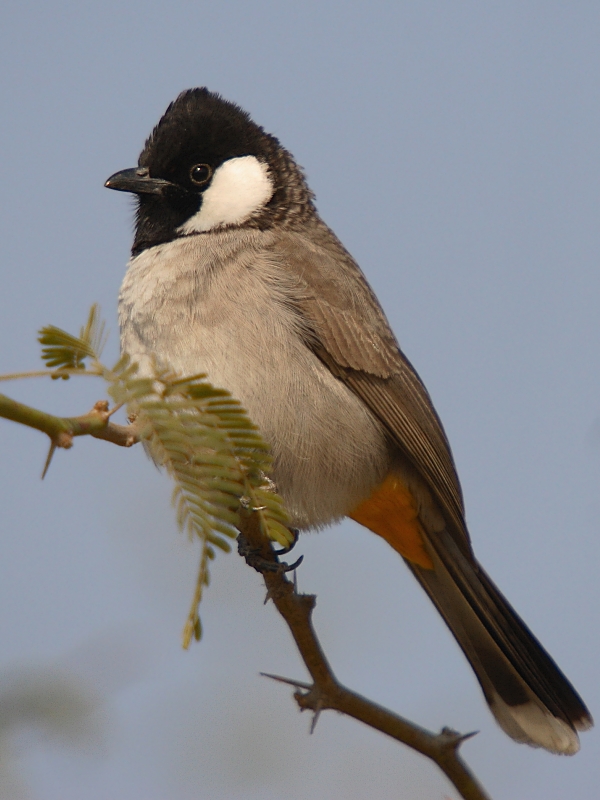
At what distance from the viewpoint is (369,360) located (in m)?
3.49

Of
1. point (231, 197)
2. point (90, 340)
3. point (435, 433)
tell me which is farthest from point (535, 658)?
point (90, 340)

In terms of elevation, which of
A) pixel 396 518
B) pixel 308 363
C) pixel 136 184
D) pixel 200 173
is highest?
pixel 200 173

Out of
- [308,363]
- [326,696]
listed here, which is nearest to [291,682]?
[326,696]

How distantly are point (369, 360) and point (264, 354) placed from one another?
55cm

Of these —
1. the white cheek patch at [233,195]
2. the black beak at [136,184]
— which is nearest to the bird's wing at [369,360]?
the white cheek patch at [233,195]

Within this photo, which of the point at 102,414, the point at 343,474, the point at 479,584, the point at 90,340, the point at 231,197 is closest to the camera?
the point at 102,414

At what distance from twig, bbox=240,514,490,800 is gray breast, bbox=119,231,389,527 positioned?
802mm

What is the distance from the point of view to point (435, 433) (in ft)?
11.8

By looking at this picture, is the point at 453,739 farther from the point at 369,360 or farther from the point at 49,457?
the point at 369,360

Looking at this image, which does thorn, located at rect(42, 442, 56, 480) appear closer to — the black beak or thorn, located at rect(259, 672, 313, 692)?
thorn, located at rect(259, 672, 313, 692)

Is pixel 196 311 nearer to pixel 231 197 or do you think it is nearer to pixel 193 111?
pixel 231 197

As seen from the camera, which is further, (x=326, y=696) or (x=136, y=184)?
(x=136, y=184)

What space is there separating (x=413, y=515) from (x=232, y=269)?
1.12m

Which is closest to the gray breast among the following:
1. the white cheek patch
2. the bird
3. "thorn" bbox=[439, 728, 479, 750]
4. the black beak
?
the bird
